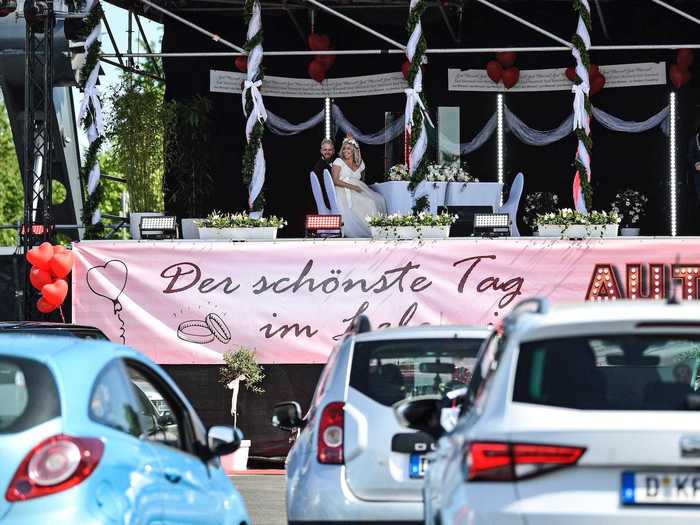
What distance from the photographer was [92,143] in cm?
2134

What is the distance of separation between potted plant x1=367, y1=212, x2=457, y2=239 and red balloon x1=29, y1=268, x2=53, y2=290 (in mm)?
4156

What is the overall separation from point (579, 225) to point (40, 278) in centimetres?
682

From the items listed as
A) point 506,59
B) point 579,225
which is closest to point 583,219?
point 579,225

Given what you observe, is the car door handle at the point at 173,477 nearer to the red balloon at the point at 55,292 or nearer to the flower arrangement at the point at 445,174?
the red balloon at the point at 55,292

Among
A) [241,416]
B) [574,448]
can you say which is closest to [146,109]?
[241,416]

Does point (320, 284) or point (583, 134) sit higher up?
point (583, 134)

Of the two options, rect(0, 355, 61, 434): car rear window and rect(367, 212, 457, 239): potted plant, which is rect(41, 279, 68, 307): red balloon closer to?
rect(367, 212, 457, 239): potted plant

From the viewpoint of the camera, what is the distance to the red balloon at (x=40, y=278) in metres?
19.3

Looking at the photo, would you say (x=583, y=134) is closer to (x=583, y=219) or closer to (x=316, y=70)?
(x=583, y=219)

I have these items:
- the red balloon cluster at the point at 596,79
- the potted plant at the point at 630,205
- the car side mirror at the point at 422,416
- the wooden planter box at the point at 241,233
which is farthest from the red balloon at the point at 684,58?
the car side mirror at the point at 422,416

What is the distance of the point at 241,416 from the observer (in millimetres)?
19000

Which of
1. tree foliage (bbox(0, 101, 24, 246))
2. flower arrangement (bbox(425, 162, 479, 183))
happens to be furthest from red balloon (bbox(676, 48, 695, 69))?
tree foliage (bbox(0, 101, 24, 246))

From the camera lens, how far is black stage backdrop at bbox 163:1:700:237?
89.9 ft

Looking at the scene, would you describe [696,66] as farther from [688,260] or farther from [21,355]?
[21,355]
